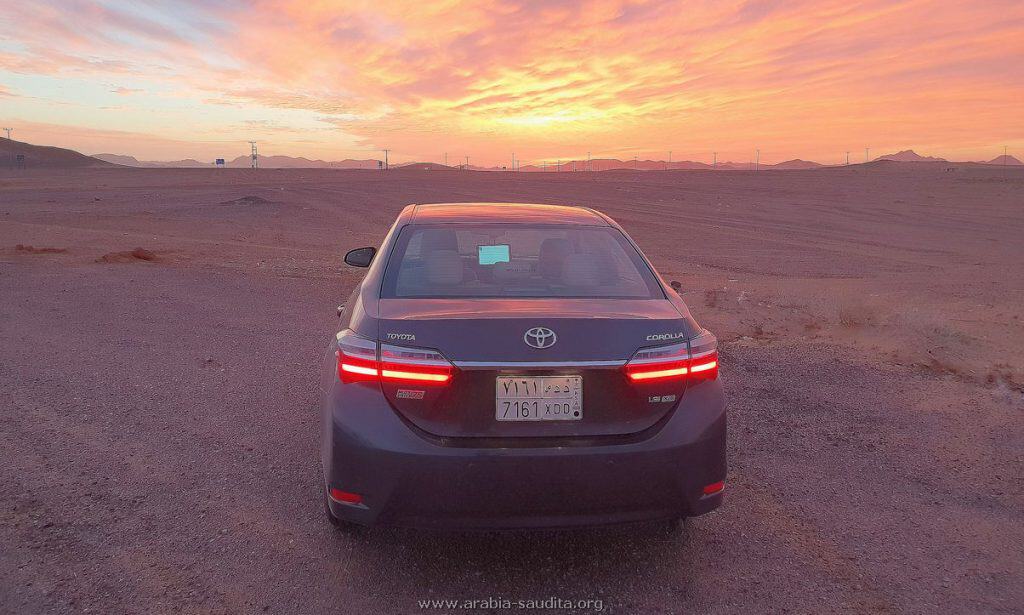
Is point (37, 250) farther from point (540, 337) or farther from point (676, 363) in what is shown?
point (676, 363)

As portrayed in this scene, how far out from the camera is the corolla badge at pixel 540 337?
8.86ft

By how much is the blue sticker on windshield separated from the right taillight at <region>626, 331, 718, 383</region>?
145 cm

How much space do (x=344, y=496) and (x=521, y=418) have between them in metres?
0.77

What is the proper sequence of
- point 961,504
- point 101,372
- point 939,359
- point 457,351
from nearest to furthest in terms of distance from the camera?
1. point 457,351
2. point 961,504
3. point 101,372
4. point 939,359

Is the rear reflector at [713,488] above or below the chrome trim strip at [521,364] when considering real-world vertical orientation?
below

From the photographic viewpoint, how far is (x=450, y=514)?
2.70 m

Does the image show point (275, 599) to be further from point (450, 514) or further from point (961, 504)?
point (961, 504)

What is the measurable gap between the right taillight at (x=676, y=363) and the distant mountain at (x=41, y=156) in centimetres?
14389

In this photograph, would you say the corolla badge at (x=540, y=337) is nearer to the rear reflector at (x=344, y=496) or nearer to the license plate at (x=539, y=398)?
the license plate at (x=539, y=398)

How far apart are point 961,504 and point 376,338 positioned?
3.20 m

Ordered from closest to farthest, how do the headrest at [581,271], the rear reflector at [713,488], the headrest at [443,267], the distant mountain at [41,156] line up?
the rear reflector at [713,488] → the headrest at [443,267] → the headrest at [581,271] → the distant mountain at [41,156]

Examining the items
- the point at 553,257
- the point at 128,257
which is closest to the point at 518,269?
the point at 553,257

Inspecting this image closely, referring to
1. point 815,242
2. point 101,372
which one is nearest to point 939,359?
point 101,372

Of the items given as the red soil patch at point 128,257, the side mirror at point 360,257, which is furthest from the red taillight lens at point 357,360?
the red soil patch at point 128,257
